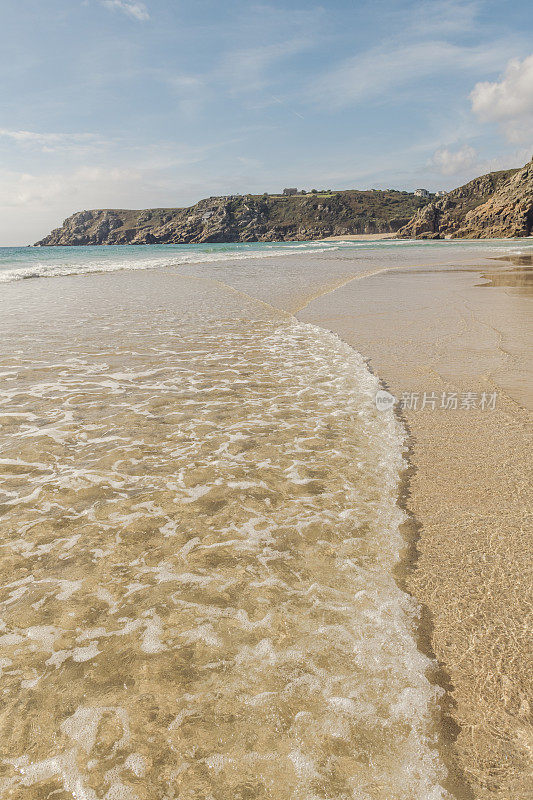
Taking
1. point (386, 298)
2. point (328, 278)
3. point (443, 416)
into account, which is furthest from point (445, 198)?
point (443, 416)

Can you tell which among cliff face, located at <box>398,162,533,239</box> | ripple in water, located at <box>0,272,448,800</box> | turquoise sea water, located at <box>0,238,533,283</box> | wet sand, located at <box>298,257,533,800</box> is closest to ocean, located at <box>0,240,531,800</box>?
ripple in water, located at <box>0,272,448,800</box>

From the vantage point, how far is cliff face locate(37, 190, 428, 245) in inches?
6211

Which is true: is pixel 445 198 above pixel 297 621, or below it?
above

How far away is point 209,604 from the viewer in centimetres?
297

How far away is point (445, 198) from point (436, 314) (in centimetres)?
12150

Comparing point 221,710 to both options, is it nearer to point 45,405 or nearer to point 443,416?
point 443,416

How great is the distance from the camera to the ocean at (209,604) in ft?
6.69

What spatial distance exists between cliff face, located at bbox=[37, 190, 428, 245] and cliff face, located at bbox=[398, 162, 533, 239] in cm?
3426

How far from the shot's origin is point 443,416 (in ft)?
18.9

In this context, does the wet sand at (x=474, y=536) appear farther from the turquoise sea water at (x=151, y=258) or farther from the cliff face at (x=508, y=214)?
the cliff face at (x=508, y=214)

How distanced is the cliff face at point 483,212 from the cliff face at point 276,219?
34.3 metres

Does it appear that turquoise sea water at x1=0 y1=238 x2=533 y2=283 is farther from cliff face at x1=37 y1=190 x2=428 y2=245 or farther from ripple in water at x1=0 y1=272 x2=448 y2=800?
cliff face at x1=37 y1=190 x2=428 y2=245

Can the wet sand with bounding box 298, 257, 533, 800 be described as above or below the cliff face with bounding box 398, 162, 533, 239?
below

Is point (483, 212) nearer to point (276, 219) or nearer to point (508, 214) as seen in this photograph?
point (508, 214)
